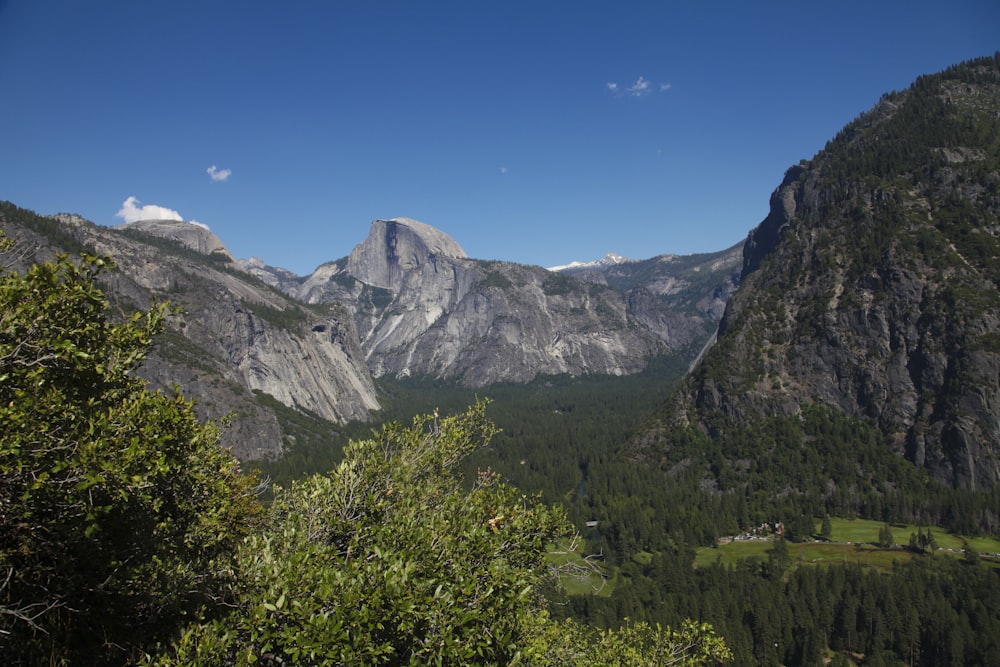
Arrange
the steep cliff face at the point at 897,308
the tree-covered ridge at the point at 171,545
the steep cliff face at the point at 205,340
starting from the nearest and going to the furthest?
the tree-covered ridge at the point at 171,545, the steep cliff face at the point at 897,308, the steep cliff face at the point at 205,340

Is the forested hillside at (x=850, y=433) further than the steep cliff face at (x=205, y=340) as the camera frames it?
No

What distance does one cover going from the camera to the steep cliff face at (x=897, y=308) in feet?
429

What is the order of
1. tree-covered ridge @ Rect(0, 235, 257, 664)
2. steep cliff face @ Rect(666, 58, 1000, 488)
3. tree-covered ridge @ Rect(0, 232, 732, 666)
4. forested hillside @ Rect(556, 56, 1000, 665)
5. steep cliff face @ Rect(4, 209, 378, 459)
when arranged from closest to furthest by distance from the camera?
tree-covered ridge @ Rect(0, 235, 257, 664), tree-covered ridge @ Rect(0, 232, 732, 666), forested hillside @ Rect(556, 56, 1000, 665), steep cliff face @ Rect(666, 58, 1000, 488), steep cliff face @ Rect(4, 209, 378, 459)

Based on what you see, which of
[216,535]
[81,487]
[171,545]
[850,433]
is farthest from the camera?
[850,433]

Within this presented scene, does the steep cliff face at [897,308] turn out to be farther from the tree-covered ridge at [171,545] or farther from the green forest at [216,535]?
the tree-covered ridge at [171,545]

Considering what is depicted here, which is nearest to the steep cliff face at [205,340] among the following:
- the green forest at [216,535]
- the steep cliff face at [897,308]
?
the green forest at [216,535]

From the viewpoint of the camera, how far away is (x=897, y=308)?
151500mm

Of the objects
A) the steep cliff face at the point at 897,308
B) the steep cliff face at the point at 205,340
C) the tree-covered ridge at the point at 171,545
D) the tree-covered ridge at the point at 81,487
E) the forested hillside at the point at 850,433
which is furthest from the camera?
the steep cliff face at the point at 205,340

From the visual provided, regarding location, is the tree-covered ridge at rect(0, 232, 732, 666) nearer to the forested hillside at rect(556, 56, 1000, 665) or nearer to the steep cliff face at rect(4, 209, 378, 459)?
the forested hillside at rect(556, 56, 1000, 665)

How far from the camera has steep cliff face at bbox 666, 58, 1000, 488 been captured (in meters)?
131

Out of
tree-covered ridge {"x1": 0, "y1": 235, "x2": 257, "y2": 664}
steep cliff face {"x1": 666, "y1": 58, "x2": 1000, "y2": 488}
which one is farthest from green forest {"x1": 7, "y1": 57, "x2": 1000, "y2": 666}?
steep cliff face {"x1": 666, "y1": 58, "x2": 1000, "y2": 488}

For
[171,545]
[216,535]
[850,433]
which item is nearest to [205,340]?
[216,535]

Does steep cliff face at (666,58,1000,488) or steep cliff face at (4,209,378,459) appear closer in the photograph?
steep cliff face at (666,58,1000,488)

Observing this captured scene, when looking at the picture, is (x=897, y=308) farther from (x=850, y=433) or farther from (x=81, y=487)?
(x=81, y=487)
